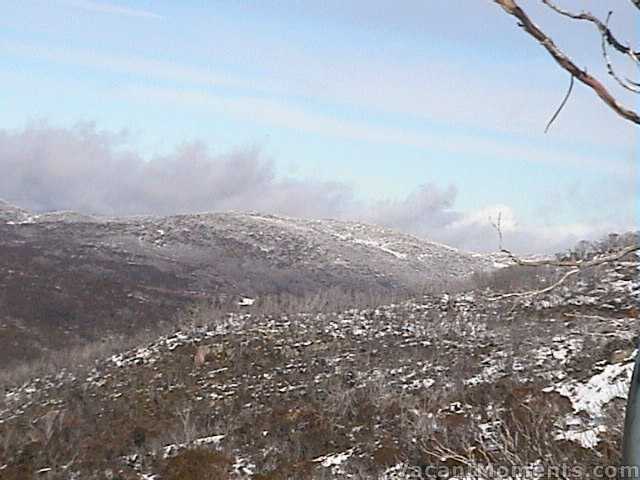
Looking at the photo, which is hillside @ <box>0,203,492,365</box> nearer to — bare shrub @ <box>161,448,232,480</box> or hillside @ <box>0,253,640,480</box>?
hillside @ <box>0,253,640,480</box>

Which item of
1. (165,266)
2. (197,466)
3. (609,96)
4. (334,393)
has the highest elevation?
(165,266)

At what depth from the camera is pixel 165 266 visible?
114m

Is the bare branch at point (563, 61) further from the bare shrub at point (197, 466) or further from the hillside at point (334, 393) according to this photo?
the bare shrub at point (197, 466)

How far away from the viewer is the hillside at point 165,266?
7550 centimetres

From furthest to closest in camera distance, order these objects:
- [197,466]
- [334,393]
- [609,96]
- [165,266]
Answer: [165,266]
[334,393]
[197,466]
[609,96]

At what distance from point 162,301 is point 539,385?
234 ft

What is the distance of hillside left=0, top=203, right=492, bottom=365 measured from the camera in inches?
2972

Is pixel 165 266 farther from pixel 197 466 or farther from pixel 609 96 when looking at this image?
pixel 609 96

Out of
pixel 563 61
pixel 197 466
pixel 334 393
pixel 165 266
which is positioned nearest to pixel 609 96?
pixel 563 61

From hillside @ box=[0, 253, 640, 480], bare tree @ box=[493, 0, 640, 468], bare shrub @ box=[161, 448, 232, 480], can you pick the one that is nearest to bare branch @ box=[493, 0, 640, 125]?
bare tree @ box=[493, 0, 640, 468]

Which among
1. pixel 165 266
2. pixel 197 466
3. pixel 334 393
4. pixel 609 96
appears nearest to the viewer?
pixel 609 96

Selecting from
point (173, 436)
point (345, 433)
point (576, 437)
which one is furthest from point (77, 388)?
point (576, 437)

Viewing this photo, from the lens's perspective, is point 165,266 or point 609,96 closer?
point 609,96

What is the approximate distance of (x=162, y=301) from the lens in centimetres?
8894
